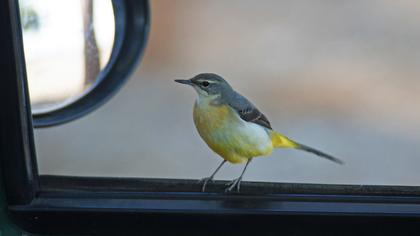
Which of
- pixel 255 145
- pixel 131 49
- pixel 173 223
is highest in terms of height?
pixel 131 49

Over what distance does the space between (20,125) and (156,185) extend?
317 millimetres

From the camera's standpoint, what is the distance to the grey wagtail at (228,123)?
8.05 feet

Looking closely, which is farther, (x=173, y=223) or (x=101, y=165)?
(x=101, y=165)

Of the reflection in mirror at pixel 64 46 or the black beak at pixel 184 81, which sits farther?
the reflection in mirror at pixel 64 46

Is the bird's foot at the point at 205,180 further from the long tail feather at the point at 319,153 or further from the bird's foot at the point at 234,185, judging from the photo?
the long tail feather at the point at 319,153

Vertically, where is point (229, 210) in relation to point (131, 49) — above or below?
below

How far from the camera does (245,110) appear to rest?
8.18ft

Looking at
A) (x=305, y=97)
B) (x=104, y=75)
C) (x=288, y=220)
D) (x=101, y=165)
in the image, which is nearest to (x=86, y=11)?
(x=104, y=75)

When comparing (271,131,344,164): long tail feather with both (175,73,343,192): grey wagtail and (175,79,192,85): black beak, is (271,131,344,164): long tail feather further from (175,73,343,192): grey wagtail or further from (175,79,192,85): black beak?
(175,79,192,85): black beak

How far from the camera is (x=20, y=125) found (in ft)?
8.05

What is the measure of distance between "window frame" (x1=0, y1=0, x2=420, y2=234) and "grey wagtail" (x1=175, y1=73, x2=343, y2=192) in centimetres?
6

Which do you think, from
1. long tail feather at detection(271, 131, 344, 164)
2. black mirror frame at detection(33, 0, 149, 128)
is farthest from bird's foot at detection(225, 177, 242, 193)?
black mirror frame at detection(33, 0, 149, 128)

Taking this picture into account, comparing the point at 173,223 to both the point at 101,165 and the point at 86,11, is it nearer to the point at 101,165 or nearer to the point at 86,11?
the point at 101,165

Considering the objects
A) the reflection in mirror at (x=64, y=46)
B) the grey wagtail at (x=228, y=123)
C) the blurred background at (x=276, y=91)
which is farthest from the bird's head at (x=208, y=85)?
the reflection in mirror at (x=64, y=46)
